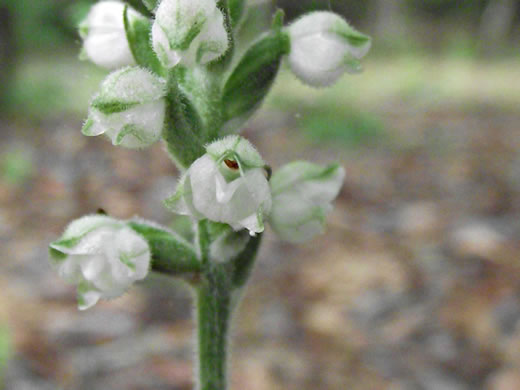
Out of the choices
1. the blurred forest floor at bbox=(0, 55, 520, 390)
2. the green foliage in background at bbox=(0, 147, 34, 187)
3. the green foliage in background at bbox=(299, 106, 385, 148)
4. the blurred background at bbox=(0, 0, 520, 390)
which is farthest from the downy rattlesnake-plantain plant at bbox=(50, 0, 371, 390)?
the green foliage in background at bbox=(299, 106, 385, 148)

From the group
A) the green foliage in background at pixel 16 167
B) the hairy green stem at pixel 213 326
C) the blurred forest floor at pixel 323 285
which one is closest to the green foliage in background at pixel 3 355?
the blurred forest floor at pixel 323 285

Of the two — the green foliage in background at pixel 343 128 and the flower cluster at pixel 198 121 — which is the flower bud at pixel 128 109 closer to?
the flower cluster at pixel 198 121

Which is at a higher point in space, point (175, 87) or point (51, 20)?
point (51, 20)

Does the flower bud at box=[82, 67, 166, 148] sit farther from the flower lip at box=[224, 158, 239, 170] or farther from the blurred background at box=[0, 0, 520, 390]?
the blurred background at box=[0, 0, 520, 390]

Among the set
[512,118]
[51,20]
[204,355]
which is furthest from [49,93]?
[204,355]

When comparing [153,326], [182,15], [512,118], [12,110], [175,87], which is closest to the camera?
[182,15]

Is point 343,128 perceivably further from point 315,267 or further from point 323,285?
point 323,285

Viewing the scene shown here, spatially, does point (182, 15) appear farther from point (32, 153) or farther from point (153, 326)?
point (32, 153)

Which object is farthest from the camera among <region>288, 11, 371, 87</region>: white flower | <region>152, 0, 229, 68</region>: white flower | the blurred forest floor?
the blurred forest floor
